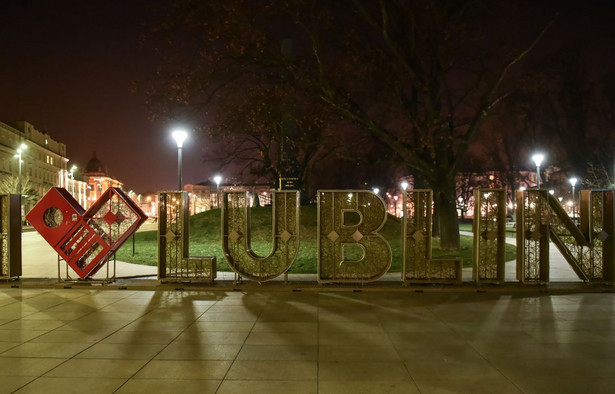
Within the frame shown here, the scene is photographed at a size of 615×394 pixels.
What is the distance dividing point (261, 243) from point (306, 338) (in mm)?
16240

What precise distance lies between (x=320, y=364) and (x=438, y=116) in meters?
14.5

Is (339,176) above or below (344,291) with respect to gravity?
above

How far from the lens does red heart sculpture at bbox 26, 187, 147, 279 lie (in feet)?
39.7

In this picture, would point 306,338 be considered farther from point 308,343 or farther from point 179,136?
point 179,136

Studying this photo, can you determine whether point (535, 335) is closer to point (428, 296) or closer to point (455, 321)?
point (455, 321)

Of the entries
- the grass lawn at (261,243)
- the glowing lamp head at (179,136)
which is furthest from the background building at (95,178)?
the glowing lamp head at (179,136)

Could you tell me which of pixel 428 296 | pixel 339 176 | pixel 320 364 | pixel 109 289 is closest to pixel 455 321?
pixel 428 296

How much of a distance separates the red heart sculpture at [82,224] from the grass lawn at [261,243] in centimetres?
438

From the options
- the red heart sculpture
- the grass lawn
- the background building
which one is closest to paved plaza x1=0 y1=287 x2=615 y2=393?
the red heart sculpture

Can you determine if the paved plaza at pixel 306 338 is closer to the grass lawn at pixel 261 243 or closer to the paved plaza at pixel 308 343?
the paved plaza at pixel 308 343

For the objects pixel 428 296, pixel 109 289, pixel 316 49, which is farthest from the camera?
pixel 316 49

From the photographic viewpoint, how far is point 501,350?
6883 mm

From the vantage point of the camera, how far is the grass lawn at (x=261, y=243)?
57.4ft

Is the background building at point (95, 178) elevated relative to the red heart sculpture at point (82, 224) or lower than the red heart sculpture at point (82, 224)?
elevated
